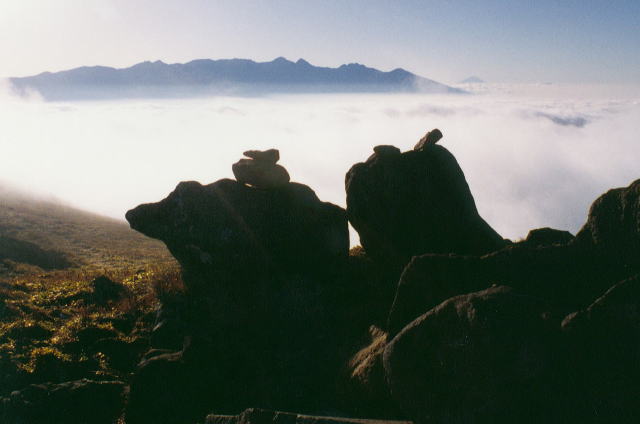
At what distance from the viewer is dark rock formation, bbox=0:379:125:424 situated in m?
13.7

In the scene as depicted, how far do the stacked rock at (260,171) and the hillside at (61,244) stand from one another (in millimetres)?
27612

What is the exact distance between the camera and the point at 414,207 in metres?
17.8

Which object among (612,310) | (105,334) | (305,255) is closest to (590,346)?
(612,310)

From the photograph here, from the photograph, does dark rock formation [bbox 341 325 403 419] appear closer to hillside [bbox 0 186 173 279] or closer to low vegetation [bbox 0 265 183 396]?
low vegetation [bbox 0 265 183 396]

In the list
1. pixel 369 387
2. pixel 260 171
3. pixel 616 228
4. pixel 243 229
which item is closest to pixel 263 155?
pixel 260 171

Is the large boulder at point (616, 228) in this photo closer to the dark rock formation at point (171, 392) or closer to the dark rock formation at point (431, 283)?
the dark rock formation at point (431, 283)

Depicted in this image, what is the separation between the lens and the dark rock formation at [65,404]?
13656 millimetres

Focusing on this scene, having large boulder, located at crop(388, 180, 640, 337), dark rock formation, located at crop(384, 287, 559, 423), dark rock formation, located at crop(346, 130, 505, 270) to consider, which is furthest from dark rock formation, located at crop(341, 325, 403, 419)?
dark rock formation, located at crop(346, 130, 505, 270)

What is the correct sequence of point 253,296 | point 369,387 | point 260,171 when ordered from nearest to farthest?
1. point 369,387
2. point 253,296
3. point 260,171

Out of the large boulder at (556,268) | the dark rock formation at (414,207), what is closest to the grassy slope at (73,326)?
the dark rock formation at (414,207)

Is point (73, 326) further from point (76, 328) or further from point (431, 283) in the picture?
point (431, 283)

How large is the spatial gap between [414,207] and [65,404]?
541 inches

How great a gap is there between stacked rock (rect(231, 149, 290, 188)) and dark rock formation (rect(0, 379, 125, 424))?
9.51 m

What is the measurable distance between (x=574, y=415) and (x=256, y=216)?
13363 millimetres
